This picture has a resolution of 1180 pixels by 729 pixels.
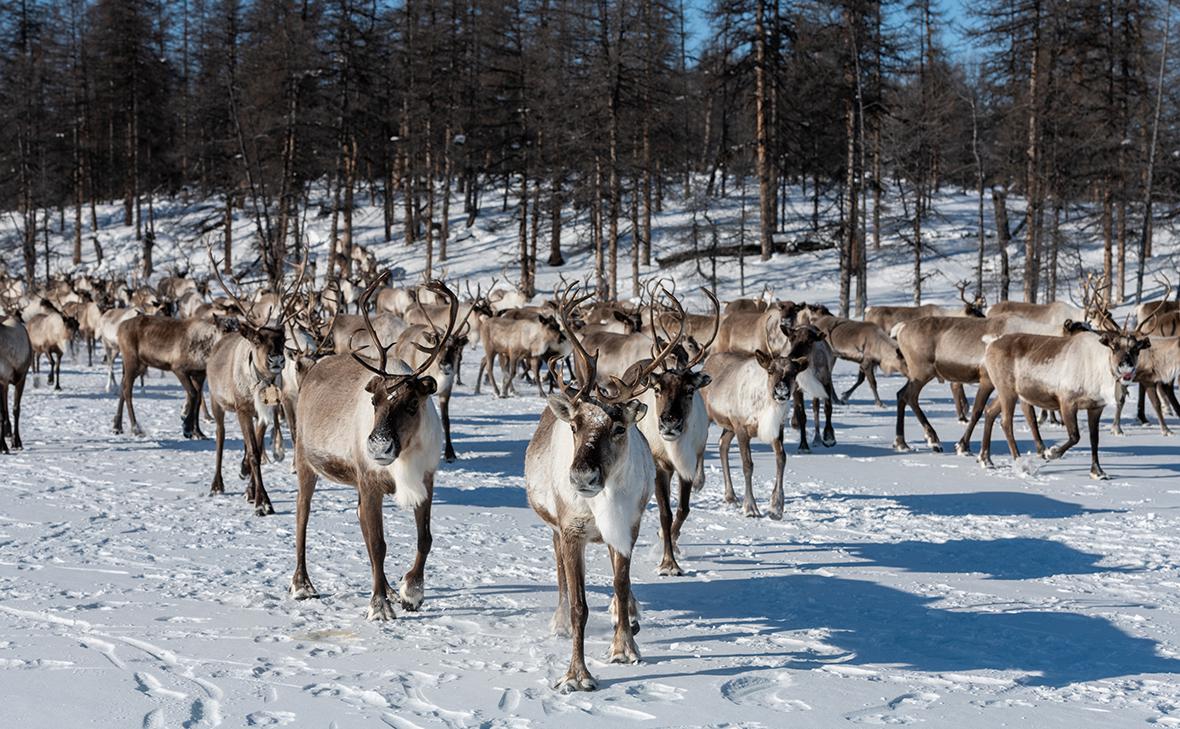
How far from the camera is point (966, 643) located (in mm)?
5793

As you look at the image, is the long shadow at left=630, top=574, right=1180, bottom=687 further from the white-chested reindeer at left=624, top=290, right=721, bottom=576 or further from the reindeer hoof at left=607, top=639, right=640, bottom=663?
the white-chested reindeer at left=624, top=290, right=721, bottom=576

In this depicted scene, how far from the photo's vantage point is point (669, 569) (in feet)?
23.6

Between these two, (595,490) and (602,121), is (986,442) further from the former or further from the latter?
(602,121)

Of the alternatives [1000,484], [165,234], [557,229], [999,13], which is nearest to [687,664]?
[1000,484]

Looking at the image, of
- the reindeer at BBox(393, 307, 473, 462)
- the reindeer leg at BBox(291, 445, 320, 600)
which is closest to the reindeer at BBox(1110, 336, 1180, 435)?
the reindeer at BBox(393, 307, 473, 462)

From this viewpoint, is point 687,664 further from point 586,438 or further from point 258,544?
point 258,544

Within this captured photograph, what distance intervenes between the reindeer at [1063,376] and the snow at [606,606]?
0.50m

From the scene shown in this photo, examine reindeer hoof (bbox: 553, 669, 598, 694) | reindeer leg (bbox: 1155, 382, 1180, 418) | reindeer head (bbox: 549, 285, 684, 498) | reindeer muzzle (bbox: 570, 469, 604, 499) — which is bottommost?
reindeer hoof (bbox: 553, 669, 598, 694)

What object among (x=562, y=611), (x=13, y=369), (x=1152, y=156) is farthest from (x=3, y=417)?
(x=1152, y=156)

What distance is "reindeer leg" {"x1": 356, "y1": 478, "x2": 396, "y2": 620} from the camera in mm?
6059

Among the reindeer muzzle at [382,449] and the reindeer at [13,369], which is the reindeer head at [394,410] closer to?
the reindeer muzzle at [382,449]

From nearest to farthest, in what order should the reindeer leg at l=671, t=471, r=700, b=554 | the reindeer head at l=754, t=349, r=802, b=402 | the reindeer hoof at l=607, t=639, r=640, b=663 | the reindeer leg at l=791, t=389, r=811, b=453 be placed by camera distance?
1. the reindeer hoof at l=607, t=639, r=640, b=663
2. the reindeer leg at l=671, t=471, r=700, b=554
3. the reindeer head at l=754, t=349, r=802, b=402
4. the reindeer leg at l=791, t=389, r=811, b=453

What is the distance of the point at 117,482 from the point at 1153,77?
30709mm

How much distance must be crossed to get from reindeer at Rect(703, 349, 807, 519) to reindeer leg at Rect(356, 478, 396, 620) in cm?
388
